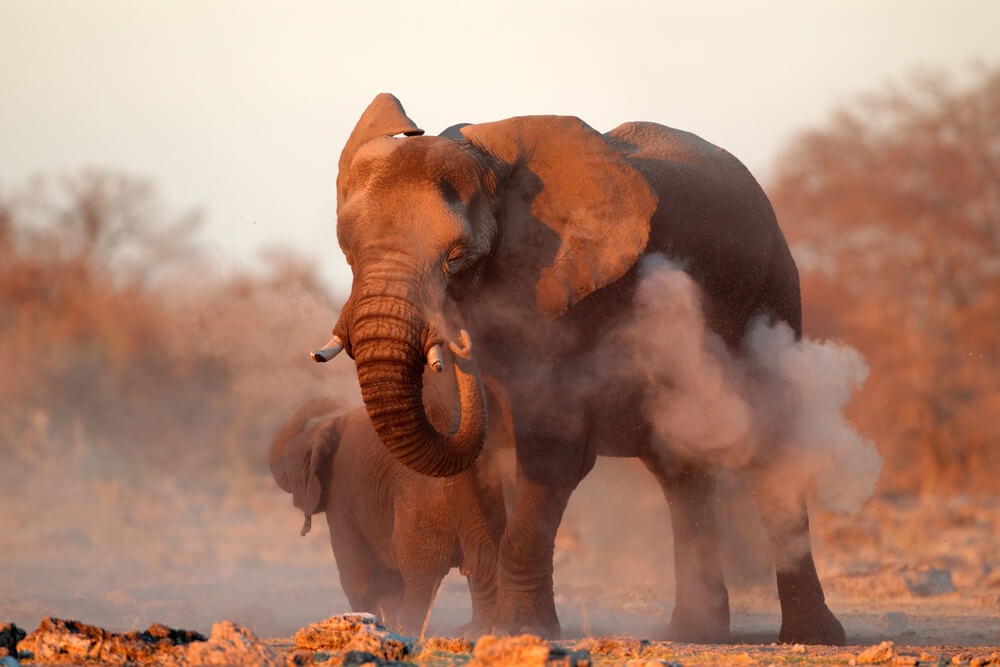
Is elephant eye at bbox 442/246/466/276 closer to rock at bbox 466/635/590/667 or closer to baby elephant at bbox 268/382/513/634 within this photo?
baby elephant at bbox 268/382/513/634

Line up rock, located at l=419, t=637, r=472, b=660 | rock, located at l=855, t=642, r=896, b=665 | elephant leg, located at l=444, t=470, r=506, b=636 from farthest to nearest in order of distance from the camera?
elephant leg, located at l=444, t=470, r=506, b=636 → rock, located at l=855, t=642, r=896, b=665 → rock, located at l=419, t=637, r=472, b=660

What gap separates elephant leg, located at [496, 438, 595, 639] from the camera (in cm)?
692

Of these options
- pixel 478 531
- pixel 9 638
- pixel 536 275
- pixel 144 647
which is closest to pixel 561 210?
pixel 536 275

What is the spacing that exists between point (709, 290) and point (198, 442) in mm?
12975

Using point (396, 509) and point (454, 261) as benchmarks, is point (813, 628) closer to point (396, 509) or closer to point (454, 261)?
point (396, 509)

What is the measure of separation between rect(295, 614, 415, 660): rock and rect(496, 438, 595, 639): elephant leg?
165 cm

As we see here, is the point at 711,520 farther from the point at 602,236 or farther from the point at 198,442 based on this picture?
the point at 198,442

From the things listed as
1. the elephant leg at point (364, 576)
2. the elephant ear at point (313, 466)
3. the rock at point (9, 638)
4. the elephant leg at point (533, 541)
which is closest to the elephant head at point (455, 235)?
the elephant leg at point (533, 541)

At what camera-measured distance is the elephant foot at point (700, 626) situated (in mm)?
8438

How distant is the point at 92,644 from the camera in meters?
4.70

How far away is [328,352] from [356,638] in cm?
164

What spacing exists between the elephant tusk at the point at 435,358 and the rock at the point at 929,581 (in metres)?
6.31

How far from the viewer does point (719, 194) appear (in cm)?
793

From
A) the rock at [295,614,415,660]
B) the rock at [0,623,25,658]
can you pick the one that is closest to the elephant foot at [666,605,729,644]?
the rock at [295,614,415,660]
